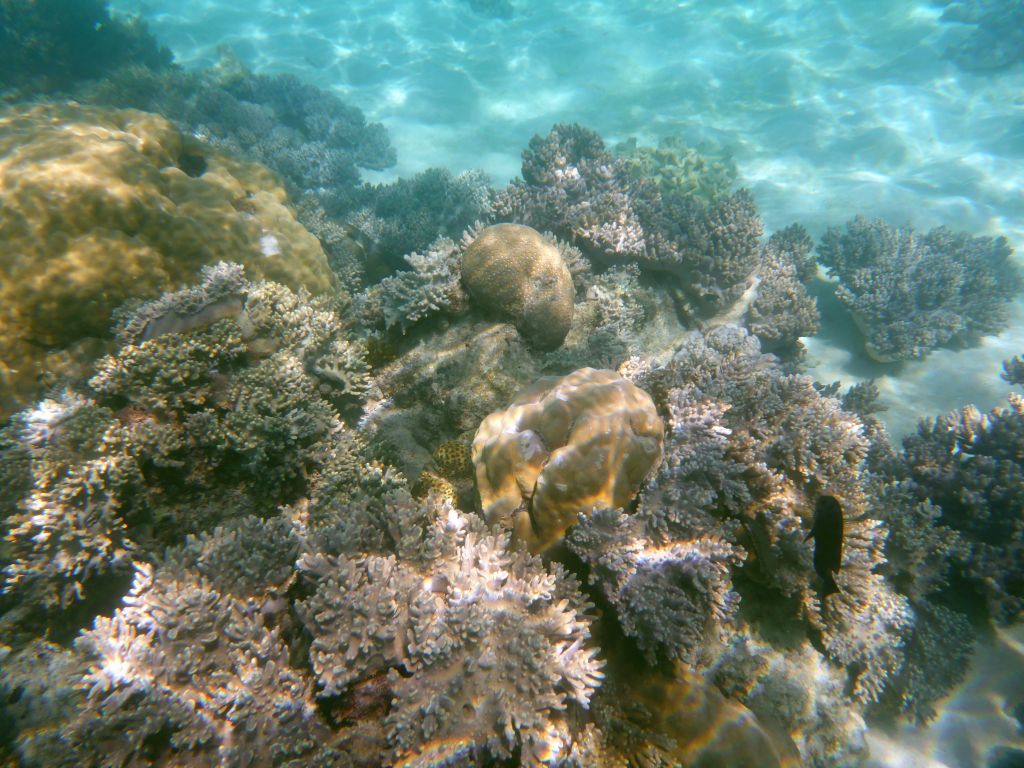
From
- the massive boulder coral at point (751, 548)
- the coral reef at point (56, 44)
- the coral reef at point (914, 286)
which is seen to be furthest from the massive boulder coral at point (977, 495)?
the coral reef at point (56, 44)

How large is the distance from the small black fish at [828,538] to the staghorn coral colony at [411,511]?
39cm

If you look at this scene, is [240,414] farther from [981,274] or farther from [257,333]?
[981,274]

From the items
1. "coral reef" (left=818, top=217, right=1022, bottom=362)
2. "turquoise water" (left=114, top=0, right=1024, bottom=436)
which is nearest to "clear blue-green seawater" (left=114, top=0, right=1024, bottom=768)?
"turquoise water" (left=114, top=0, right=1024, bottom=436)

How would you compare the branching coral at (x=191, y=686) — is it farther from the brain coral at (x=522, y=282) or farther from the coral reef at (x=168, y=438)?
the brain coral at (x=522, y=282)

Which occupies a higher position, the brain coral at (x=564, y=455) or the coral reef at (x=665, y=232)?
the coral reef at (x=665, y=232)

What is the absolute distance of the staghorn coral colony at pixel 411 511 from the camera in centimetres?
274

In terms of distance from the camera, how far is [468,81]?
16938mm

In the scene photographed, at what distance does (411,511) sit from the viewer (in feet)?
11.2

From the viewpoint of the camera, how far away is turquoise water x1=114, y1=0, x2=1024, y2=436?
11906 mm

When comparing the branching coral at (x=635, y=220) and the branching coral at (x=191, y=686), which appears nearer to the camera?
the branching coral at (x=191, y=686)

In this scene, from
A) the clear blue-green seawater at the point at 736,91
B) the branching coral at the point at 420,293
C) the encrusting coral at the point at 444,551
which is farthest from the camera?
the clear blue-green seawater at the point at 736,91

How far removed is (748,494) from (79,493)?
195 inches

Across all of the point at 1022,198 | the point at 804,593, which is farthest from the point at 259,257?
the point at 1022,198

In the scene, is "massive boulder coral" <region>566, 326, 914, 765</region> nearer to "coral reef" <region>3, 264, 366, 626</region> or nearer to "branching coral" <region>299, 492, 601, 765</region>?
"branching coral" <region>299, 492, 601, 765</region>
